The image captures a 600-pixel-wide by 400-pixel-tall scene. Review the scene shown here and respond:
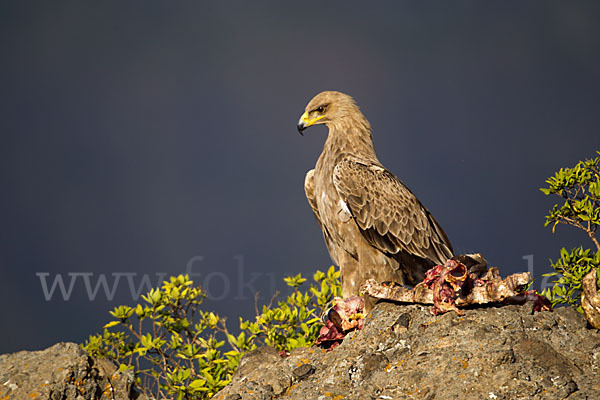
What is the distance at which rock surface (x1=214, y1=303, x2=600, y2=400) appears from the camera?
402 cm

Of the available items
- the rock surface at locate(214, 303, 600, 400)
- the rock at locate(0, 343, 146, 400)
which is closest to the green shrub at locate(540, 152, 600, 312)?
the rock surface at locate(214, 303, 600, 400)

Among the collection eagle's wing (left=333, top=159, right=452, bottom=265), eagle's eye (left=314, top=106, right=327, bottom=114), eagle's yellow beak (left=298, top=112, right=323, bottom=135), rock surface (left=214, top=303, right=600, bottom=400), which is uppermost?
eagle's eye (left=314, top=106, right=327, bottom=114)

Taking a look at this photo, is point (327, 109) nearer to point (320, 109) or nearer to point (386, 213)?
point (320, 109)

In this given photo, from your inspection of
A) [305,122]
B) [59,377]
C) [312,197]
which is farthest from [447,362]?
[305,122]

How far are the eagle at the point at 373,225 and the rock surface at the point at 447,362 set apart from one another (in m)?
1.51

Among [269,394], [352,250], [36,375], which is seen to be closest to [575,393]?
[269,394]

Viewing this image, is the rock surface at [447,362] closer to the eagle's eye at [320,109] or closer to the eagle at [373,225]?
the eagle at [373,225]

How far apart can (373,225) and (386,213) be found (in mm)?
217

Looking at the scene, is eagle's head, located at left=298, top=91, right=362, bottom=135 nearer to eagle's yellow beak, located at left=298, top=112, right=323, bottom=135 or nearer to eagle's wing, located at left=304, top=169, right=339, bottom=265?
eagle's yellow beak, located at left=298, top=112, right=323, bottom=135

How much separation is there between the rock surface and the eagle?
151 centimetres

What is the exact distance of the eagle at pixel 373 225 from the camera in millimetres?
6723

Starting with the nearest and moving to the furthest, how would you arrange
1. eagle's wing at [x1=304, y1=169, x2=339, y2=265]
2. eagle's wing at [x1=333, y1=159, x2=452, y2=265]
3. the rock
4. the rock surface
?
1. the rock surface
2. the rock
3. eagle's wing at [x1=333, y1=159, x2=452, y2=265]
4. eagle's wing at [x1=304, y1=169, x2=339, y2=265]

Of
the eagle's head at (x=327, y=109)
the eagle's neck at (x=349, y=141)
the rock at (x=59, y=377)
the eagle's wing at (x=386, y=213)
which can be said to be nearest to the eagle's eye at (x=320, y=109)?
the eagle's head at (x=327, y=109)

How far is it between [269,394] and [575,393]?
227 centimetres
